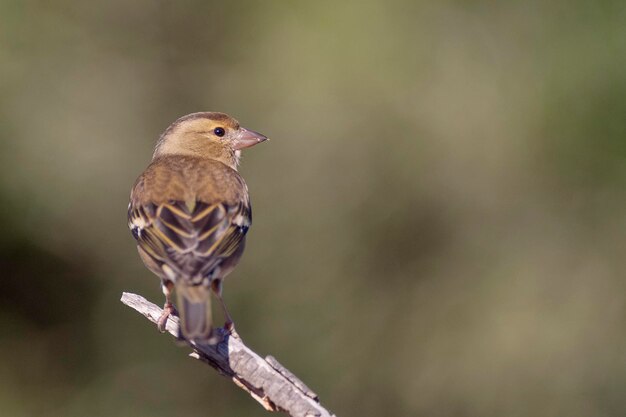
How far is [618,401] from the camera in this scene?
12.2 m

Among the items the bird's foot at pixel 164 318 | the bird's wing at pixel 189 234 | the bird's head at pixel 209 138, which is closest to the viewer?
the bird's wing at pixel 189 234

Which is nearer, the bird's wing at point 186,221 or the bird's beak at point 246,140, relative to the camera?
the bird's wing at point 186,221

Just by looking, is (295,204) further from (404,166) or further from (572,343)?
(572,343)

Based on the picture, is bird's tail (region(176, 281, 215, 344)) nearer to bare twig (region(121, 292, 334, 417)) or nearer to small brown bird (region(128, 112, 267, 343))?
small brown bird (region(128, 112, 267, 343))

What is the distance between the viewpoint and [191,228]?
22.1ft

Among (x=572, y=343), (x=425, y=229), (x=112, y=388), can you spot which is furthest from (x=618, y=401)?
(x=112, y=388)

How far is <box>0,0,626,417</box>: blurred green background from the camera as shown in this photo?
41.2ft

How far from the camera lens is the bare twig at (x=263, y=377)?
19.0 ft

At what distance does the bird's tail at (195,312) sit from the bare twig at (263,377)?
5.9 inches

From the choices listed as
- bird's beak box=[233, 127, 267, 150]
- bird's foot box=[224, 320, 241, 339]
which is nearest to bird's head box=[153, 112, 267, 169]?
bird's beak box=[233, 127, 267, 150]

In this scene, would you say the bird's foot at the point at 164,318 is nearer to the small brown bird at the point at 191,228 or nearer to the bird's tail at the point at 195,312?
the small brown bird at the point at 191,228

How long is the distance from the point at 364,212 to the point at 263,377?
7.33m

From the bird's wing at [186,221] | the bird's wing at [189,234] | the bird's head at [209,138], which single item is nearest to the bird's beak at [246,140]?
the bird's head at [209,138]

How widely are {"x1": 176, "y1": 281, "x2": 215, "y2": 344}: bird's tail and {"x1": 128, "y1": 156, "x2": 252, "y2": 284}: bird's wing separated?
7 centimetres
